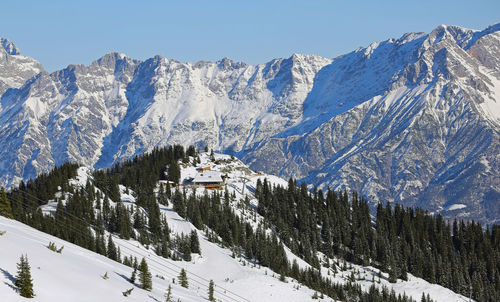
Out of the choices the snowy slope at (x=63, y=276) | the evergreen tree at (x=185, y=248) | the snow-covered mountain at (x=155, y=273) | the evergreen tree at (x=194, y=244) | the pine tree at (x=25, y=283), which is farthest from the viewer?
the evergreen tree at (x=194, y=244)

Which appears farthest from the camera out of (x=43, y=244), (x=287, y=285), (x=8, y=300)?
(x=287, y=285)

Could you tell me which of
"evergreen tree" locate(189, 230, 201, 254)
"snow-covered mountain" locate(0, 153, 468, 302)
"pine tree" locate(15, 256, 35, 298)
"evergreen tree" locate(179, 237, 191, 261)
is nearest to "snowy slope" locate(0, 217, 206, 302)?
"snow-covered mountain" locate(0, 153, 468, 302)

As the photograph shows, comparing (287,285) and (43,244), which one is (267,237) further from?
(43,244)

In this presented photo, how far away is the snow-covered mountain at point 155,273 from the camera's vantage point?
142 ft

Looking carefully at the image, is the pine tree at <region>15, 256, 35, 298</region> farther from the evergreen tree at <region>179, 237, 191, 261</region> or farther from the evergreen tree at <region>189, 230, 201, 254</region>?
the evergreen tree at <region>189, 230, 201, 254</region>

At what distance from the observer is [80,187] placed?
175 metres

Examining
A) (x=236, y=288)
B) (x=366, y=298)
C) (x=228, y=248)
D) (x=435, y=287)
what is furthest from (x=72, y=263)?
(x=435, y=287)

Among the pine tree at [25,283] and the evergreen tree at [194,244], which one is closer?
the pine tree at [25,283]

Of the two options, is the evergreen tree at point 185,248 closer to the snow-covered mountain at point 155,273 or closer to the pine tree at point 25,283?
the snow-covered mountain at point 155,273

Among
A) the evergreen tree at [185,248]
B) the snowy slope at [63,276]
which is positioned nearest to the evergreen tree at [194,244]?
the evergreen tree at [185,248]

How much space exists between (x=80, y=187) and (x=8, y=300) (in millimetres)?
141576

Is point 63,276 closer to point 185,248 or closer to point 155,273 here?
point 155,273

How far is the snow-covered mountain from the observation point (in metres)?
43.2

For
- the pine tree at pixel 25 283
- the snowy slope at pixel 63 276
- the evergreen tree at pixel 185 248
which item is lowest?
the pine tree at pixel 25 283
